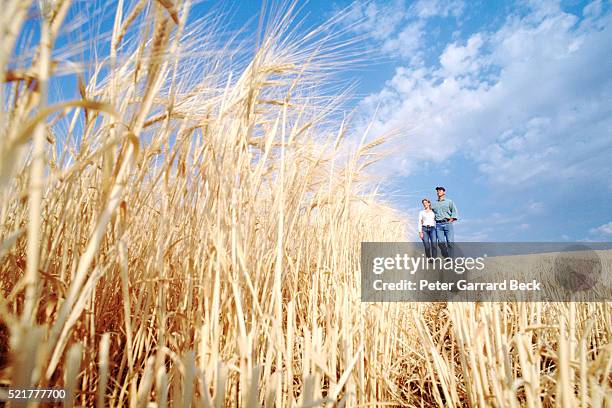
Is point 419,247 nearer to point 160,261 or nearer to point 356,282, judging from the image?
point 356,282

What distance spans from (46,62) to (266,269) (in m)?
0.82

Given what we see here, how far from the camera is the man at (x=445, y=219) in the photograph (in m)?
5.09

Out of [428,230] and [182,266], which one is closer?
[182,266]

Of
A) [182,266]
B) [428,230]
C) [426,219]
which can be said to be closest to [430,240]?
[428,230]

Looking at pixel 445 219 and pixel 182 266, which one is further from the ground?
pixel 445 219

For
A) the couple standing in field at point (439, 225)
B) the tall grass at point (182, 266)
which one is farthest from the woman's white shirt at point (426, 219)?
the tall grass at point (182, 266)

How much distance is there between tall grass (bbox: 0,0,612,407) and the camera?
1.75 feet

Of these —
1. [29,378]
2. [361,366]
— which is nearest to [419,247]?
[361,366]

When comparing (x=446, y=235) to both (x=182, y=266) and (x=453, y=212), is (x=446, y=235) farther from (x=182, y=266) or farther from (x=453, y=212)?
(x=182, y=266)

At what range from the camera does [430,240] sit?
5.43 metres

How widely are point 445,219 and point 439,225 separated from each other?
132 mm

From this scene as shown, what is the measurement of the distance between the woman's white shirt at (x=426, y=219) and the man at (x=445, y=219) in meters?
0.18

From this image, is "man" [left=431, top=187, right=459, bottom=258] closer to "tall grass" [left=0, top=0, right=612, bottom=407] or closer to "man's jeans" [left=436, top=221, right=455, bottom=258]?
"man's jeans" [left=436, top=221, right=455, bottom=258]

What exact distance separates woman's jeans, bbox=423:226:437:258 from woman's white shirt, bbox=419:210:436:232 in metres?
0.06
